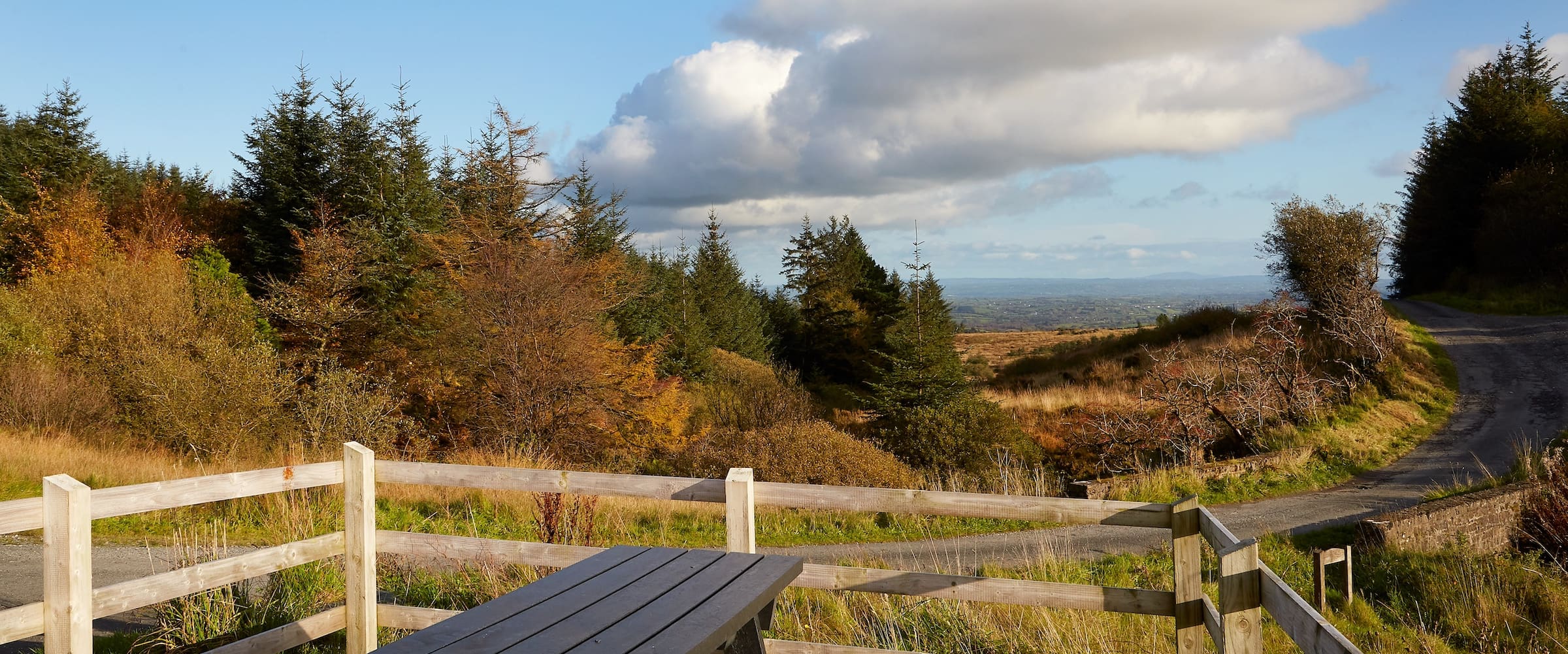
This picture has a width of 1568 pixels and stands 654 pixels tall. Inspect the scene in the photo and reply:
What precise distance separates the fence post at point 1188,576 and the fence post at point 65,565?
4.42m

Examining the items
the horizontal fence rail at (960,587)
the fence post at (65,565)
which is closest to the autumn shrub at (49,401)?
the fence post at (65,565)

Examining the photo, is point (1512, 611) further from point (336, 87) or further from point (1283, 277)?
point (336, 87)

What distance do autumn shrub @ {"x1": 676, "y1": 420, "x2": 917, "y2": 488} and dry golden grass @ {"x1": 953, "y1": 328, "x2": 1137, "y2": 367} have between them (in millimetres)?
28467

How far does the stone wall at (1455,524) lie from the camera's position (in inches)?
361

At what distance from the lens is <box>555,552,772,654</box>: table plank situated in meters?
2.40

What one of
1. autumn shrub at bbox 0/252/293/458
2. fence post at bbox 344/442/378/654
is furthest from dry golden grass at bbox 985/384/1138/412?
fence post at bbox 344/442/378/654

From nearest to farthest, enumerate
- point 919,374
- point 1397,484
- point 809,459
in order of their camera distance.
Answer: point 1397,484 < point 809,459 < point 919,374

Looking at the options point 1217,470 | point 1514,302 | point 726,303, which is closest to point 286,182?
point 726,303

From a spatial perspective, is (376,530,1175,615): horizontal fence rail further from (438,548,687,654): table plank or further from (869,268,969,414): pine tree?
(869,268,969,414): pine tree

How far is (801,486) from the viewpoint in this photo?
4148 millimetres

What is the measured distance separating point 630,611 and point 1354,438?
16555mm

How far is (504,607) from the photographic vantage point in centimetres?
275

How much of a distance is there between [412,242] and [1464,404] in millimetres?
29732

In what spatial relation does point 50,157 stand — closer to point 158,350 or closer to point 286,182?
point 286,182
